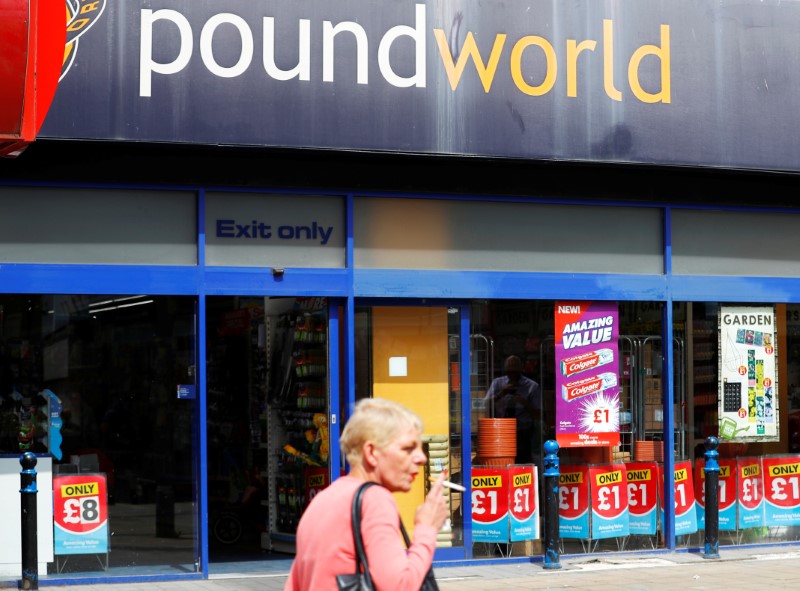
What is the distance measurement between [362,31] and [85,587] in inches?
207

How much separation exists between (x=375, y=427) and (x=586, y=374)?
28.5 ft

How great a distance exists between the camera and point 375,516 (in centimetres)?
423

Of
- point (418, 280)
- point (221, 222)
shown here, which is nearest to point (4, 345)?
point (221, 222)

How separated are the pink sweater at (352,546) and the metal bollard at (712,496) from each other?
878 centimetres

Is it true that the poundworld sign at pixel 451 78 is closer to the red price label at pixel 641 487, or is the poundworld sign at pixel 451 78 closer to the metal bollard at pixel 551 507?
the metal bollard at pixel 551 507

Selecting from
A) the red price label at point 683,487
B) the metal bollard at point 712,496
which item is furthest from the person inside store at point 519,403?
the metal bollard at point 712,496

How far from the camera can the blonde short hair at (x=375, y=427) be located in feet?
14.7

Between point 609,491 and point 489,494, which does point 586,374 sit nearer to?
point 609,491

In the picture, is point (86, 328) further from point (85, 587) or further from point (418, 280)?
point (418, 280)

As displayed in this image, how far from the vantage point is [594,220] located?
13.0 m

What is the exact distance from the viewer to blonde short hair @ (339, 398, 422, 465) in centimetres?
447

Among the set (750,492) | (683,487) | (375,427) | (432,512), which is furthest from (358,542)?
(750,492)

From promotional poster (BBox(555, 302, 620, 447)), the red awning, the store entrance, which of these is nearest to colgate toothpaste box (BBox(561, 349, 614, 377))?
promotional poster (BBox(555, 302, 620, 447))

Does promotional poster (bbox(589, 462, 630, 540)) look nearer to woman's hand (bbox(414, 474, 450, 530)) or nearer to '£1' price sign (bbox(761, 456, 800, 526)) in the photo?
'£1' price sign (bbox(761, 456, 800, 526))
